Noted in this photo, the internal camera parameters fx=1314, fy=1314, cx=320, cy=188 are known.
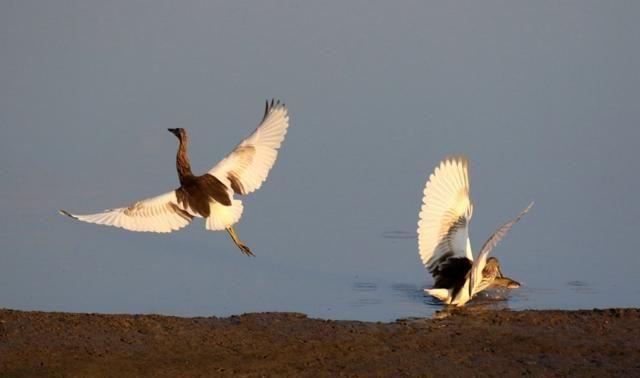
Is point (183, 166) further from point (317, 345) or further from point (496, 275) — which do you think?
point (317, 345)

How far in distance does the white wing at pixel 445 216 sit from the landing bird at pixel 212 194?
1.48m

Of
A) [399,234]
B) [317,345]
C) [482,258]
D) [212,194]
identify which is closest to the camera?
[317,345]

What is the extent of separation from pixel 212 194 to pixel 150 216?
0.55 meters

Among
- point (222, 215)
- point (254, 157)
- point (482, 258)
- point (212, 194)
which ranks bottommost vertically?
point (482, 258)

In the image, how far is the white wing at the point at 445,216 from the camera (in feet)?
34.4

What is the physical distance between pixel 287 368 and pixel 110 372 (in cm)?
104

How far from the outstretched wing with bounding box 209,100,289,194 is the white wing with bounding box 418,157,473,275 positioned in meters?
1.44

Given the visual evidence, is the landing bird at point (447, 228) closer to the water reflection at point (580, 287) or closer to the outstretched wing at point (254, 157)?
the water reflection at point (580, 287)

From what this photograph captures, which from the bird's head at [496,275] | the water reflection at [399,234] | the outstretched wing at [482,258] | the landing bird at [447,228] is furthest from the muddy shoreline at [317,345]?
the water reflection at [399,234]

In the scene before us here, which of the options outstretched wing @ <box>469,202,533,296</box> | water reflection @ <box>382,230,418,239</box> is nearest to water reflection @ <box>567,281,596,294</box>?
outstretched wing @ <box>469,202,533,296</box>

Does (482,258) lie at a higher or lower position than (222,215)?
lower

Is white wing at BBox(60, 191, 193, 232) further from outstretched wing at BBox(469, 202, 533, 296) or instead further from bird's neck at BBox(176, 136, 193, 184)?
outstretched wing at BBox(469, 202, 533, 296)

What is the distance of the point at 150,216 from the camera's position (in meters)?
10.2

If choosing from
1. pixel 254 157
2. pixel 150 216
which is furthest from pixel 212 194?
pixel 254 157
